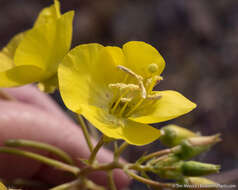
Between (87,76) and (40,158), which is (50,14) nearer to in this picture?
(87,76)

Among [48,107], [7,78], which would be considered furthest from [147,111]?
[48,107]

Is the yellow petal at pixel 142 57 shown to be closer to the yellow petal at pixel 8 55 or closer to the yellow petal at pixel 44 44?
the yellow petal at pixel 44 44

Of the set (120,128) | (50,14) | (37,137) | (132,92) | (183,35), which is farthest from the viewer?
(183,35)

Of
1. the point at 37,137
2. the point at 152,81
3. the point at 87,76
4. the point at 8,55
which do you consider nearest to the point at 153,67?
the point at 152,81

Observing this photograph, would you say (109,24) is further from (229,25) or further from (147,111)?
(147,111)

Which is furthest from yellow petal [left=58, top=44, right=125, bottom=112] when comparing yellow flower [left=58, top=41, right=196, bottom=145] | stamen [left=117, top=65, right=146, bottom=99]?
stamen [left=117, top=65, right=146, bottom=99]

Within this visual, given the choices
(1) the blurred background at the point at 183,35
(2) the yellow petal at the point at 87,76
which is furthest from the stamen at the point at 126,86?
(1) the blurred background at the point at 183,35

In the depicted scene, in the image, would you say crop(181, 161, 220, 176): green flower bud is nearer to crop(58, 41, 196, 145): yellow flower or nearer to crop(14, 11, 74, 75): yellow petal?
crop(58, 41, 196, 145): yellow flower
